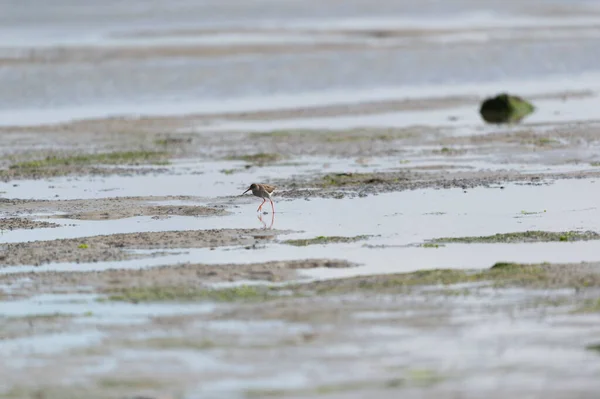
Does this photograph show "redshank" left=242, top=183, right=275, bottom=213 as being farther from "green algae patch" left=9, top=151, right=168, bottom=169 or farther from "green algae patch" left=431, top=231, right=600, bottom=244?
"green algae patch" left=9, top=151, right=168, bottom=169

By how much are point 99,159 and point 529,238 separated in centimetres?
1133

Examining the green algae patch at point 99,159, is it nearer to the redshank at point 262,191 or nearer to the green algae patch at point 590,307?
the redshank at point 262,191

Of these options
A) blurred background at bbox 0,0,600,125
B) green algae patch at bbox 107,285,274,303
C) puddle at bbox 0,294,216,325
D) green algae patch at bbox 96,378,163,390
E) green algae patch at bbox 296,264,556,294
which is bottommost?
green algae patch at bbox 96,378,163,390

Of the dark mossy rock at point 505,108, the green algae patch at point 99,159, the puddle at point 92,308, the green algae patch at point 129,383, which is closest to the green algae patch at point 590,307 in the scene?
the puddle at point 92,308

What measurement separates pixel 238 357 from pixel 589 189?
1065cm

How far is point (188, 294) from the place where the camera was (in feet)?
43.5

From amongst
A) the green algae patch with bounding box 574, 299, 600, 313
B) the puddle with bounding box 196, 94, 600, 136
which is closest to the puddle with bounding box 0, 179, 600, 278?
the green algae patch with bounding box 574, 299, 600, 313

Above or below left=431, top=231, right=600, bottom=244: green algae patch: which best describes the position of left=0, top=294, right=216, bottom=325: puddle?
below

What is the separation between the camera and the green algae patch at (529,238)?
623 inches

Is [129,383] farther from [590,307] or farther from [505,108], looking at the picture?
[505,108]

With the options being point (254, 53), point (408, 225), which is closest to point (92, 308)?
point (408, 225)

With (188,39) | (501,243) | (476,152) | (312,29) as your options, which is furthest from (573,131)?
(312,29)

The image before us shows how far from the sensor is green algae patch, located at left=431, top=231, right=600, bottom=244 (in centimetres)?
1584

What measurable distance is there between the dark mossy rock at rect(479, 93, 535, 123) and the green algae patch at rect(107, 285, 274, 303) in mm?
18069
